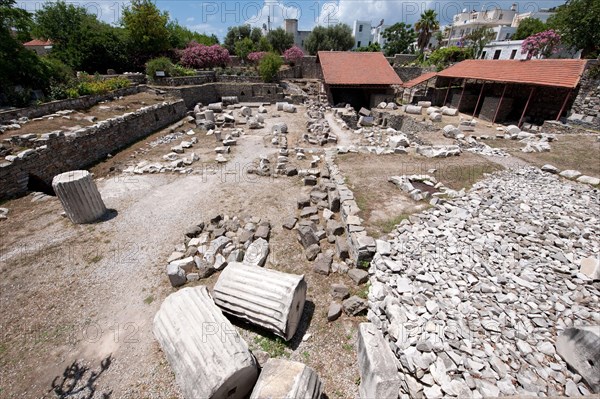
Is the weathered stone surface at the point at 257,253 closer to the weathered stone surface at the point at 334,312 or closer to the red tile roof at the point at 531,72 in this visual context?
the weathered stone surface at the point at 334,312

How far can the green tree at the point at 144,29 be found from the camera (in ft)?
84.2

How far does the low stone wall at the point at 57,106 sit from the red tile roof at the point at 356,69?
15.8 meters

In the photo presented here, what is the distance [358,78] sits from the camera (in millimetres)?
22547

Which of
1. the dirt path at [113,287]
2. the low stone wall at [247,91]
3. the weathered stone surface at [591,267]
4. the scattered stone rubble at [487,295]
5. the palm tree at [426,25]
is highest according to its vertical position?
the palm tree at [426,25]

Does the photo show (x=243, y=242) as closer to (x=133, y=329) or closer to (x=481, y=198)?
(x=133, y=329)

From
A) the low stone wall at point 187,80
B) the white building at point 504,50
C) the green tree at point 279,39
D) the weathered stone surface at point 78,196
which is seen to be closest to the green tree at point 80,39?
the low stone wall at point 187,80

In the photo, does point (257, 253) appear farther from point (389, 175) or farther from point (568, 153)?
point (568, 153)

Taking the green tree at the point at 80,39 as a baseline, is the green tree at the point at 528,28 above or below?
above

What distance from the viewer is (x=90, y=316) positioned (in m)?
5.16

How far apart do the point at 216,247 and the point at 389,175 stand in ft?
20.5

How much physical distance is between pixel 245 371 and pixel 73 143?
42.0 feet

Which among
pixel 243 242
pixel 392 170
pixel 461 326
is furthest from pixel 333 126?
pixel 461 326

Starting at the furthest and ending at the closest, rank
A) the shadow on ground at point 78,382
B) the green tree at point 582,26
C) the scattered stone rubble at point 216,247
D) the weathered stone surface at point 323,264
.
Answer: the green tree at point 582,26
the scattered stone rubble at point 216,247
the weathered stone surface at point 323,264
the shadow on ground at point 78,382

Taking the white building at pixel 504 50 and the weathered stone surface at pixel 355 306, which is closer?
the weathered stone surface at pixel 355 306
